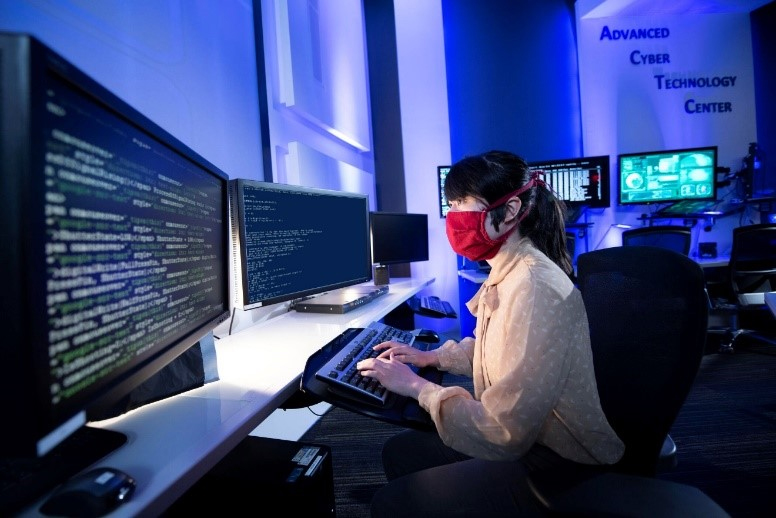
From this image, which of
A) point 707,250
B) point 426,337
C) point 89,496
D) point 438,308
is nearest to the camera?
point 89,496

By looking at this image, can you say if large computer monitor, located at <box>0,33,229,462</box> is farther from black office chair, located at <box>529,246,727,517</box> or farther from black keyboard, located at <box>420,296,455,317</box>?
black keyboard, located at <box>420,296,455,317</box>

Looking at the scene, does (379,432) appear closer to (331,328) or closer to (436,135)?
(331,328)

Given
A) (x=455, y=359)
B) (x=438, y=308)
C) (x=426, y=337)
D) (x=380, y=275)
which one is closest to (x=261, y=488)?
(x=455, y=359)

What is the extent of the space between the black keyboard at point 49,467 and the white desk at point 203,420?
0.05 ft

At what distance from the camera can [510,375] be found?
73cm

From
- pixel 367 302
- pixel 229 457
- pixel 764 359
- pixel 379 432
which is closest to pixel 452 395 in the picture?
pixel 229 457

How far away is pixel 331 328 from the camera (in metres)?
1.35

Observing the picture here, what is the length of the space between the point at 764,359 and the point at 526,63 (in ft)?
10.7

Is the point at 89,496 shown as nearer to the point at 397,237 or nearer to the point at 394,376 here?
the point at 394,376

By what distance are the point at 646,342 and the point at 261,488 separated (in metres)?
0.92

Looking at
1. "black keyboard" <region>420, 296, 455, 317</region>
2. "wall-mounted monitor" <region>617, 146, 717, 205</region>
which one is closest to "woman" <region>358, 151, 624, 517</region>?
"black keyboard" <region>420, 296, 455, 317</region>

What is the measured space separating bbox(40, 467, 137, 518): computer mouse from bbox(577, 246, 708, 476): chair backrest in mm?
929

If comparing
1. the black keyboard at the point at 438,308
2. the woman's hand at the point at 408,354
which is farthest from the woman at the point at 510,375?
the black keyboard at the point at 438,308

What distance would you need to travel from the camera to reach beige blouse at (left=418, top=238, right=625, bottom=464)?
0.72 m
